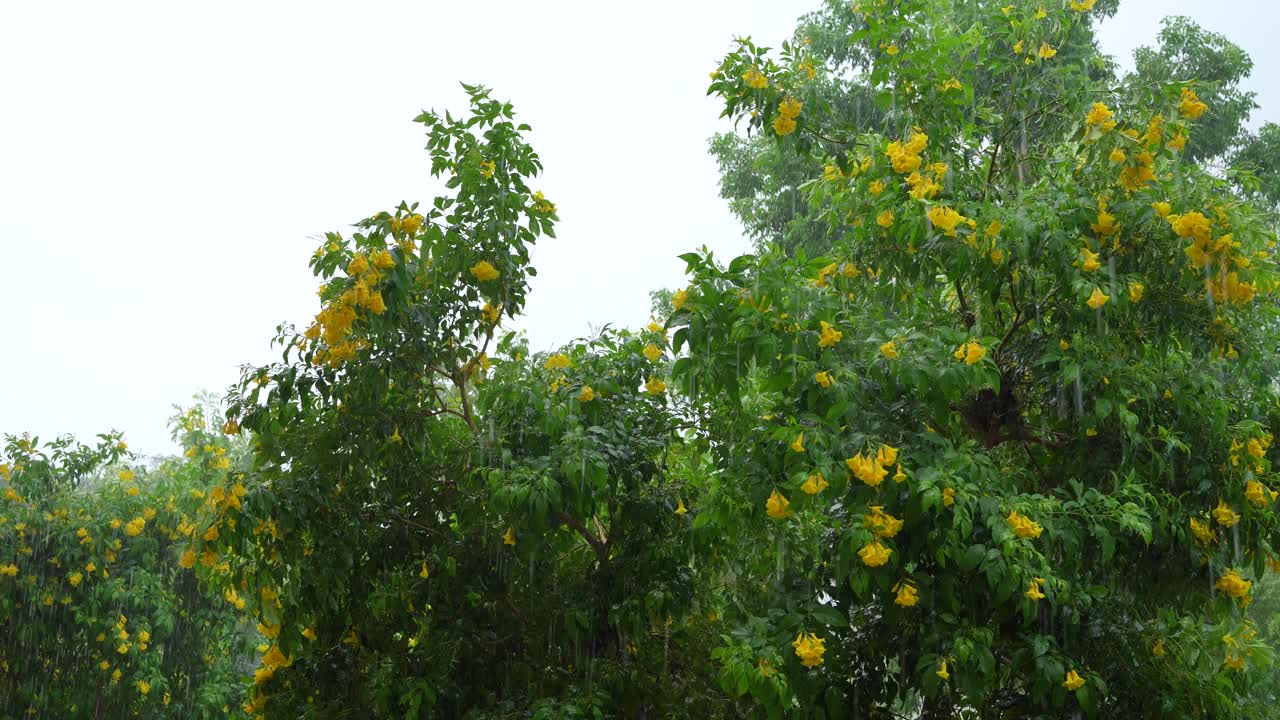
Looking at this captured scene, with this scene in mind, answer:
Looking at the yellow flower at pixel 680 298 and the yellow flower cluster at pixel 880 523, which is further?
the yellow flower at pixel 680 298

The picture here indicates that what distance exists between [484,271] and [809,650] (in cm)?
171

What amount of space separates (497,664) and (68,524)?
4.15 m

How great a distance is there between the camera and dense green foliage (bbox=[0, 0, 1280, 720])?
9.70 feet

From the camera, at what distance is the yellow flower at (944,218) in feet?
9.84

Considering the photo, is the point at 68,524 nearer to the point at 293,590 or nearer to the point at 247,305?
the point at 293,590

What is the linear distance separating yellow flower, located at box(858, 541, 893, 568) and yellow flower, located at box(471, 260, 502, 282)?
1672 mm

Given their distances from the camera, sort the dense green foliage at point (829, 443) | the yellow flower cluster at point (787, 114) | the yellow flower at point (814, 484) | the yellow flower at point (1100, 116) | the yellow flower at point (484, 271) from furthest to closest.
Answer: the yellow flower at point (484, 271) < the yellow flower cluster at point (787, 114) < the yellow flower at point (1100, 116) < the dense green foliage at point (829, 443) < the yellow flower at point (814, 484)

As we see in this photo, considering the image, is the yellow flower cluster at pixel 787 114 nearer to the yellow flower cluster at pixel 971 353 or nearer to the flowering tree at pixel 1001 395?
the flowering tree at pixel 1001 395

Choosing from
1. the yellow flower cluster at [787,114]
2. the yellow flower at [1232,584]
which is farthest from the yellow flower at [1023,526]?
the yellow flower cluster at [787,114]

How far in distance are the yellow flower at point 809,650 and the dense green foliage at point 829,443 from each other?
11mm

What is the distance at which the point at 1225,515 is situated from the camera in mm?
3229

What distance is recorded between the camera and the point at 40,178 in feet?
114

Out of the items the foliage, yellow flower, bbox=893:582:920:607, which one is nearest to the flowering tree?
yellow flower, bbox=893:582:920:607

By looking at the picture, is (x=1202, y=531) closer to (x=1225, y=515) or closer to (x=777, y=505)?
(x=1225, y=515)
